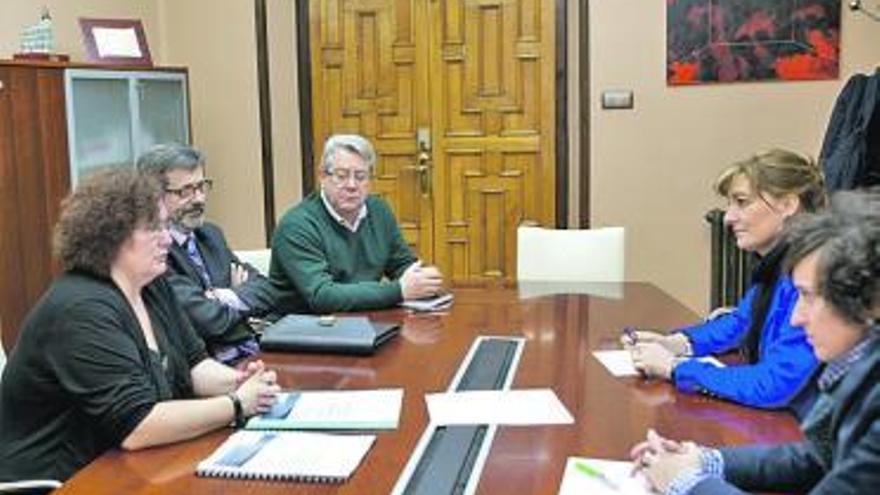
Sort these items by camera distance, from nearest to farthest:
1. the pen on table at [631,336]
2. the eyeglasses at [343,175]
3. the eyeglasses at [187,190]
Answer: the pen on table at [631,336] < the eyeglasses at [187,190] < the eyeglasses at [343,175]

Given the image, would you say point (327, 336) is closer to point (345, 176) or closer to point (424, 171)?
point (345, 176)

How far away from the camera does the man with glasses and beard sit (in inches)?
98.6

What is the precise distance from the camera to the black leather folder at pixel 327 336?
7.57 feet

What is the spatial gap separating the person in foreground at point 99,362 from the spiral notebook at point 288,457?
129 mm

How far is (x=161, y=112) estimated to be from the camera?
189 inches

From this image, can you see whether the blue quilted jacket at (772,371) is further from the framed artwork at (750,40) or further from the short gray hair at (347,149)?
the framed artwork at (750,40)

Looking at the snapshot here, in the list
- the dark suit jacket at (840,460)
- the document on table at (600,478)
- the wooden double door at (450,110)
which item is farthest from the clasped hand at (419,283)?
the wooden double door at (450,110)

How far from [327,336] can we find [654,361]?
A: 32.1 inches

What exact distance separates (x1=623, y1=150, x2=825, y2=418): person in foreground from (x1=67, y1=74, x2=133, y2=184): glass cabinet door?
8.65ft

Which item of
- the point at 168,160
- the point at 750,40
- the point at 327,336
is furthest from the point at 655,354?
the point at 750,40

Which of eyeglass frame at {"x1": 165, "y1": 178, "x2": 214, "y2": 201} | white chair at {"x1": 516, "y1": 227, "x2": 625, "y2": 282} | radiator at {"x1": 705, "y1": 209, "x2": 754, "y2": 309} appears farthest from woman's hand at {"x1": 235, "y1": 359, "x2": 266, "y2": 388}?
radiator at {"x1": 705, "y1": 209, "x2": 754, "y2": 309}

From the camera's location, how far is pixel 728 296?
15.3ft

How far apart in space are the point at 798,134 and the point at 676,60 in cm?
71

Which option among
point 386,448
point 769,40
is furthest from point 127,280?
point 769,40
